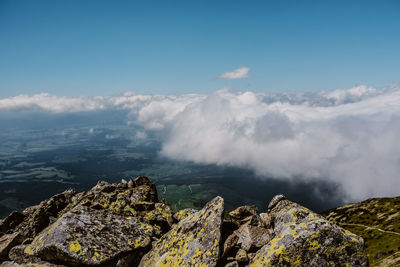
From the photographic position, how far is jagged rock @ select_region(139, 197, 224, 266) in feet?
40.8

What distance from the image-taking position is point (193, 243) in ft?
43.3

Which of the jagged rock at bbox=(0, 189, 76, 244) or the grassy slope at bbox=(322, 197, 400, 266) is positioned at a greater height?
the jagged rock at bbox=(0, 189, 76, 244)

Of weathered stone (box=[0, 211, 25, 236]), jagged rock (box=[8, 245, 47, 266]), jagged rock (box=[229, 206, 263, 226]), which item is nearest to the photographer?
jagged rock (box=[8, 245, 47, 266])

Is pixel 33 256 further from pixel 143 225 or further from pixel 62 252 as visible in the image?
pixel 143 225

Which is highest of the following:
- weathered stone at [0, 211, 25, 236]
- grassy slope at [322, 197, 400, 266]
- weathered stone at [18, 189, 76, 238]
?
weathered stone at [18, 189, 76, 238]

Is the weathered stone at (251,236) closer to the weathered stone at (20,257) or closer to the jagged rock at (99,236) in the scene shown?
the jagged rock at (99,236)

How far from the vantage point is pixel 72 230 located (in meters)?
14.0

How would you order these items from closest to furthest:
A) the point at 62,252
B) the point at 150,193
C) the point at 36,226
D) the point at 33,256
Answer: the point at 62,252 → the point at 33,256 → the point at 36,226 → the point at 150,193

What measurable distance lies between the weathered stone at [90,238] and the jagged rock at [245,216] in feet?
21.9

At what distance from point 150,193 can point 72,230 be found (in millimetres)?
Result: 10193

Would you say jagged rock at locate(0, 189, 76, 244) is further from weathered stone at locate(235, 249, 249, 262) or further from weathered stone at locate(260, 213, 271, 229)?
weathered stone at locate(260, 213, 271, 229)

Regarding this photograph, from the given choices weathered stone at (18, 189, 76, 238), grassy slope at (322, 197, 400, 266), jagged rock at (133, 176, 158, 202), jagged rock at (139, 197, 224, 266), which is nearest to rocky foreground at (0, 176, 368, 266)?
jagged rock at (139, 197, 224, 266)

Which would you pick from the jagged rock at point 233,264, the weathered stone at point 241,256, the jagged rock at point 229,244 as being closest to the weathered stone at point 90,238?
the jagged rock at point 229,244

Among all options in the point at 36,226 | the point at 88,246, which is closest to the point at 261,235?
the point at 88,246
